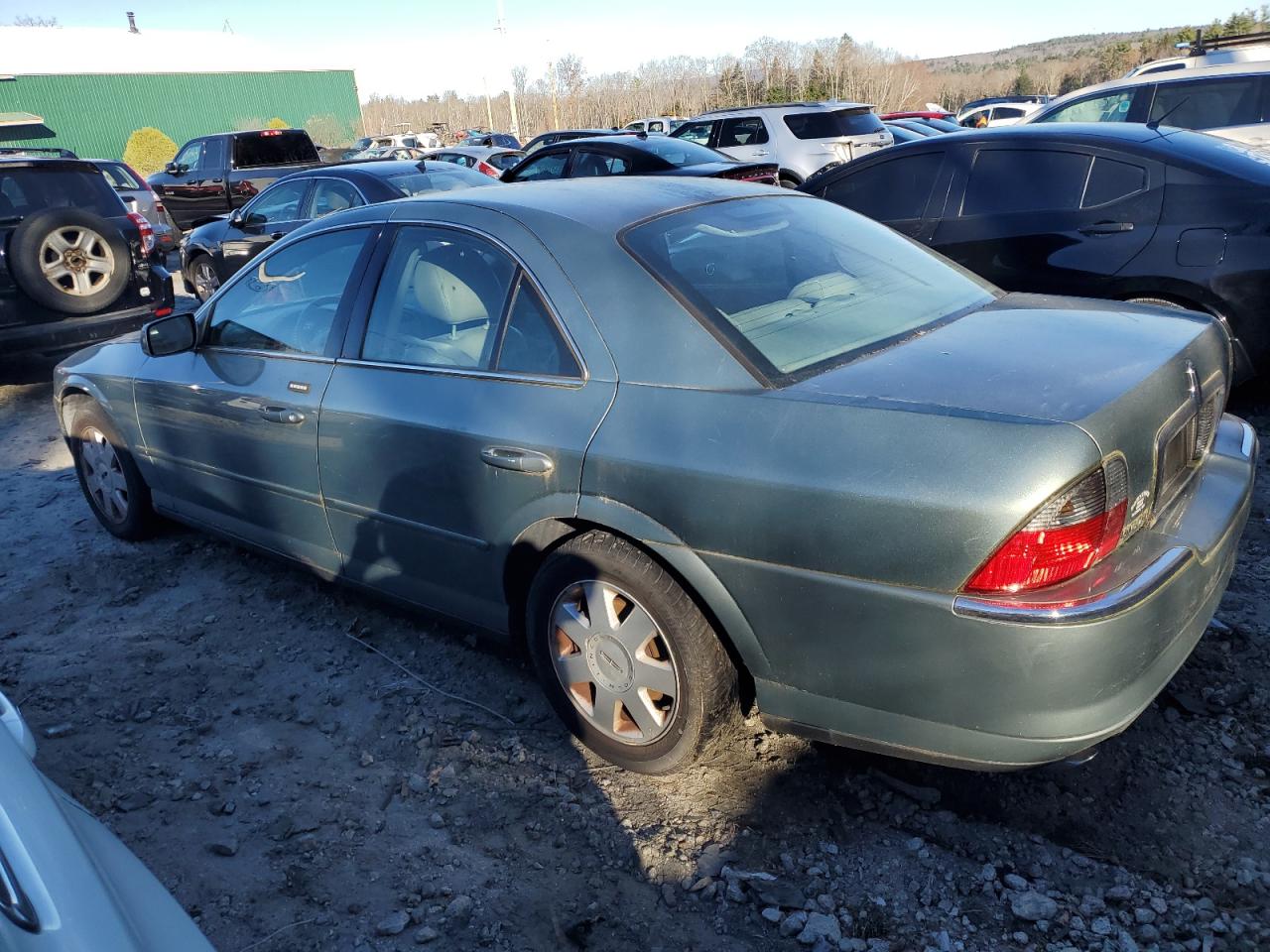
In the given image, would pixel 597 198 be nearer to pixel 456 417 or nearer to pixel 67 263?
pixel 456 417

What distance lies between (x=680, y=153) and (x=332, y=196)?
3.74 meters

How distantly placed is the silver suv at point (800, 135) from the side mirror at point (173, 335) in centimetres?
1044

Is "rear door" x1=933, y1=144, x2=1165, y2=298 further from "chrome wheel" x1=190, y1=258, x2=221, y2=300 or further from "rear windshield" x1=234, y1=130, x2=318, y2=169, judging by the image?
"rear windshield" x1=234, y1=130, x2=318, y2=169

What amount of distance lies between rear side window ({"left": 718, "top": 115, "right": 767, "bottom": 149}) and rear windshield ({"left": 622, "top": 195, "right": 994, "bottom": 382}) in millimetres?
11105

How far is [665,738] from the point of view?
8.91 feet

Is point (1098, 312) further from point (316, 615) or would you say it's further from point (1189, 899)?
point (316, 615)

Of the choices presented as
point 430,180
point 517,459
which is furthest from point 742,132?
point 517,459

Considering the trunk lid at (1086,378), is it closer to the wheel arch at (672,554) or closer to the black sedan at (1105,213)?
the wheel arch at (672,554)

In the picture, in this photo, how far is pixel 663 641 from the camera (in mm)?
2621

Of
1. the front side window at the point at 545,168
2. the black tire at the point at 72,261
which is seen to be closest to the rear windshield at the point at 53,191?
the black tire at the point at 72,261

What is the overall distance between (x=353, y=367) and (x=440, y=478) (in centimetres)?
62

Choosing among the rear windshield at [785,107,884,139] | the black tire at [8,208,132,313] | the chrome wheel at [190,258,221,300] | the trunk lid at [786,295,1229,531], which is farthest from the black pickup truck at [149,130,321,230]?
the trunk lid at [786,295,1229,531]

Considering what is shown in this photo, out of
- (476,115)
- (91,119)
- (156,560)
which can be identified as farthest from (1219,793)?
(476,115)

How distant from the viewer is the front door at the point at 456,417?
9.02 ft
